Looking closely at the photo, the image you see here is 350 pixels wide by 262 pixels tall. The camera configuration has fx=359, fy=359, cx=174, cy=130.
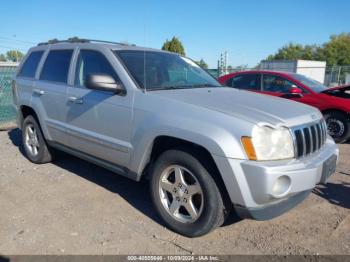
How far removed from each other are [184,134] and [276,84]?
5872 millimetres

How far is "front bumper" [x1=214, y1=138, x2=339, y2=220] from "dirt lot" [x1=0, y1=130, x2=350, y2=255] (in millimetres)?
462

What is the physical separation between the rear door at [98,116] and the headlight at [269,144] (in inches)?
54.3

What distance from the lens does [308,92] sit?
808 centimetres

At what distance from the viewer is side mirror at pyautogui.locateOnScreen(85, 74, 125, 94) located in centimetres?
374

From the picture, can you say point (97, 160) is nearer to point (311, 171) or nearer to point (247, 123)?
point (247, 123)

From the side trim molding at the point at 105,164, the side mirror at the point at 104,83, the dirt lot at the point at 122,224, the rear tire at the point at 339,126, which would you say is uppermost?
the side mirror at the point at 104,83

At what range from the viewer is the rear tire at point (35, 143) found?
18.1 feet

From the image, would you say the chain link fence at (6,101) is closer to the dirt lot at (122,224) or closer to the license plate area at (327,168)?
the dirt lot at (122,224)

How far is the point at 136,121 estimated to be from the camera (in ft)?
12.1

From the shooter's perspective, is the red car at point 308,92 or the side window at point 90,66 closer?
the side window at point 90,66

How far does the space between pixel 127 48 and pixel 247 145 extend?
2.22 m

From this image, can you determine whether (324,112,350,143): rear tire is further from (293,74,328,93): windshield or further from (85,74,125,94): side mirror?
(85,74,125,94): side mirror

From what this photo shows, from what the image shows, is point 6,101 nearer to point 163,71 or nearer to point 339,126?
point 163,71

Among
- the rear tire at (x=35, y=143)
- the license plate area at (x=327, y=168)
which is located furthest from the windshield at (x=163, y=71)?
the rear tire at (x=35, y=143)
